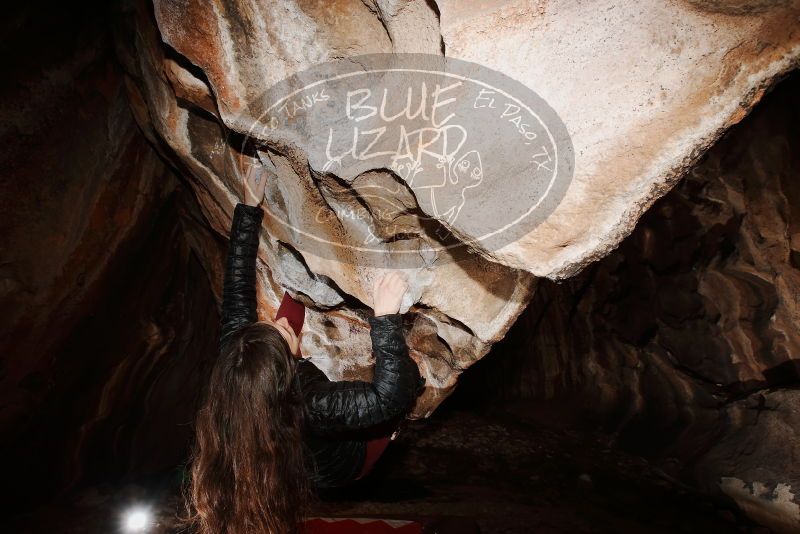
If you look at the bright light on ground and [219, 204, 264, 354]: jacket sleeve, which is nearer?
[219, 204, 264, 354]: jacket sleeve

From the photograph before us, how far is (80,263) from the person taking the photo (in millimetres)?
2729

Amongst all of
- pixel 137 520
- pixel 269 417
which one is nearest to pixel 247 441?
pixel 269 417

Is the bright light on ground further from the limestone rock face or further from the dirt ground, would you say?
the limestone rock face

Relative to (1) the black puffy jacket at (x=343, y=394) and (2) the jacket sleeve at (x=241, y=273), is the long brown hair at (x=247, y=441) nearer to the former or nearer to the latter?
(1) the black puffy jacket at (x=343, y=394)

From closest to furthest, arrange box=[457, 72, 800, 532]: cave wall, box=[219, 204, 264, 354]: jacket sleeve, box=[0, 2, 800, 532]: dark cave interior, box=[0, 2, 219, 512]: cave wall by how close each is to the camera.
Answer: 1. box=[219, 204, 264, 354]: jacket sleeve
2. box=[0, 2, 219, 512]: cave wall
3. box=[0, 2, 800, 532]: dark cave interior
4. box=[457, 72, 800, 532]: cave wall

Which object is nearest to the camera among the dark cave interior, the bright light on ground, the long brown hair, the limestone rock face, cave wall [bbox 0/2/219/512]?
the limestone rock face

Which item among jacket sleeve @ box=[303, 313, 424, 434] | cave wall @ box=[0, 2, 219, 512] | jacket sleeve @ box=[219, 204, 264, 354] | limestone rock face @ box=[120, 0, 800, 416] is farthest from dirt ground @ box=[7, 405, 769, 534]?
jacket sleeve @ box=[219, 204, 264, 354]

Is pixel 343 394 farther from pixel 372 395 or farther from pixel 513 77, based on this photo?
pixel 513 77

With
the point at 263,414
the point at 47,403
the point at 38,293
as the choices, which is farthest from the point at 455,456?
the point at 38,293

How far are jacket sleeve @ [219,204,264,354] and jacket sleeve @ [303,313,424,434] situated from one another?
22.9 inches

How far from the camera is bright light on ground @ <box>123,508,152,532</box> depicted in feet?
10.7

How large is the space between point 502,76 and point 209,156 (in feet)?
6.14

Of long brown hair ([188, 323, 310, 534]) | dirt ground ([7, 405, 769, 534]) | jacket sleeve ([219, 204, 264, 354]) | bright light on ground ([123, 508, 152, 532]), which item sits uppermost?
jacket sleeve ([219, 204, 264, 354])

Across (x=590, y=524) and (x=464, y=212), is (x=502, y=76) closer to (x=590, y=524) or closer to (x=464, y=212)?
(x=464, y=212)
